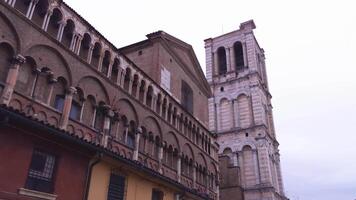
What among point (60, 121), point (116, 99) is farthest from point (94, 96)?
point (60, 121)

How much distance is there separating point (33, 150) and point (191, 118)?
47.3 ft

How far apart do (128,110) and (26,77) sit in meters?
6.02

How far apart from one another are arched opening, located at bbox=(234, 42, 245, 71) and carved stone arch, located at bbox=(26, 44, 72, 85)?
36.8 m

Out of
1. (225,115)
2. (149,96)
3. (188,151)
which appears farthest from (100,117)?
(225,115)

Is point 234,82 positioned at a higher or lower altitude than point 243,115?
higher

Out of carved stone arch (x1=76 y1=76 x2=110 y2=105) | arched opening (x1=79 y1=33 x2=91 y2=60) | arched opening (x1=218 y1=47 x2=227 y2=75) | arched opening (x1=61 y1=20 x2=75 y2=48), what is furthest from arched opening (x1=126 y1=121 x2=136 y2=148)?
arched opening (x1=218 y1=47 x2=227 y2=75)

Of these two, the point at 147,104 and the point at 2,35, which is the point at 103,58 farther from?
the point at 2,35

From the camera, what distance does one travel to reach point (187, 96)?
26578 mm

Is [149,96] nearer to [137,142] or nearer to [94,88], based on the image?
[137,142]

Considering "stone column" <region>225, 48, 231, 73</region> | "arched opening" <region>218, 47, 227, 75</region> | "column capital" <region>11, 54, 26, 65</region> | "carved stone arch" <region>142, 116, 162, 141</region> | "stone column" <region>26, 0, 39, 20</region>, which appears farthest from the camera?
"arched opening" <region>218, 47, 227, 75</region>

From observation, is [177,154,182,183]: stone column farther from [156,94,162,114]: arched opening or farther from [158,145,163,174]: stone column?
[156,94,162,114]: arched opening

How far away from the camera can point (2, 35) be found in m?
11.4

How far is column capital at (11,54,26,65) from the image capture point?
1162 cm

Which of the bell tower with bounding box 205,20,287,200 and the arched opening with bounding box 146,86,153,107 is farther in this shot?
the bell tower with bounding box 205,20,287,200
